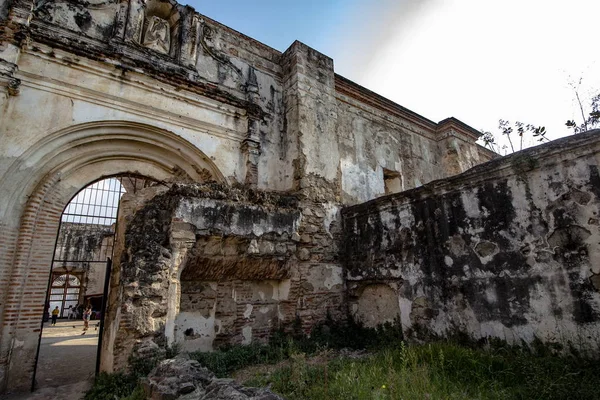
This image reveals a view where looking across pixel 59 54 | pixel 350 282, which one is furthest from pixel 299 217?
pixel 59 54

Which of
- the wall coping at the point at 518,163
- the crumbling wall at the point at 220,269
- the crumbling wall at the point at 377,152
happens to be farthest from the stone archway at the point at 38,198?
the wall coping at the point at 518,163

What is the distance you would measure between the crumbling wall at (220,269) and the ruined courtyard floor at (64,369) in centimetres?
120

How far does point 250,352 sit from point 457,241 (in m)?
3.58

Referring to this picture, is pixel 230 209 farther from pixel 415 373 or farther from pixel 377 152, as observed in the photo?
pixel 377 152

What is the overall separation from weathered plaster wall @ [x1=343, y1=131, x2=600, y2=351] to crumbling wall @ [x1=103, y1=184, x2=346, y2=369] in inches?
53.3

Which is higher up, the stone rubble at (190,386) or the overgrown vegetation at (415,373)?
the stone rubble at (190,386)

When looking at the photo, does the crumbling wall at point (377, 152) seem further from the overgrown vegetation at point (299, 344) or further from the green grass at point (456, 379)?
the green grass at point (456, 379)

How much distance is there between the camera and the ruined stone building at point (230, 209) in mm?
4262

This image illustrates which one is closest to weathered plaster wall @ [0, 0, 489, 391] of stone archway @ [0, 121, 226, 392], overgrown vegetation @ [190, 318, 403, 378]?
stone archway @ [0, 121, 226, 392]

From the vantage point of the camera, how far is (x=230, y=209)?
5551 millimetres

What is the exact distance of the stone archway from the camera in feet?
15.7

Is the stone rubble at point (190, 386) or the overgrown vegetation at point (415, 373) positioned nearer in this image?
the stone rubble at point (190, 386)

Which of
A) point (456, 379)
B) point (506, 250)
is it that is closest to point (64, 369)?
point (456, 379)

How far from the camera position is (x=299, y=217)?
650 centimetres
